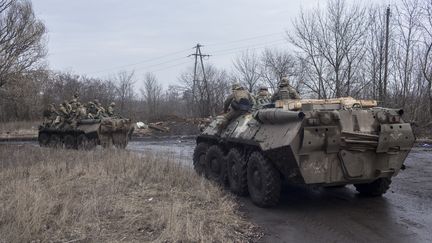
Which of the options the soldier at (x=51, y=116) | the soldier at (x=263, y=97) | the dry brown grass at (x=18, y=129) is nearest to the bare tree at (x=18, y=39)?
the soldier at (x=51, y=116)

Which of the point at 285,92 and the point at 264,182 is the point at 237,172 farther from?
the point at 285,92

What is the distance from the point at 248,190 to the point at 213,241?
11.6ft

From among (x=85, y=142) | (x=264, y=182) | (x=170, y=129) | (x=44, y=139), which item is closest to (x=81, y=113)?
(x=85, y=142)

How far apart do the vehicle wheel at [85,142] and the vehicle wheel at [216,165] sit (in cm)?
888

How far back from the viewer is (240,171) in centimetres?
975

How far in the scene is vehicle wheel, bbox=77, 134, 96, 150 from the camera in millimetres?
19792

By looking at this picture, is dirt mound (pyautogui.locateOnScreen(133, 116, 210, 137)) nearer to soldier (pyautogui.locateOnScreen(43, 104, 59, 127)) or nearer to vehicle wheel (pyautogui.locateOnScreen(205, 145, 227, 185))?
soldier (pyautogui.locateOnScreen(43, 104, 59, 127))

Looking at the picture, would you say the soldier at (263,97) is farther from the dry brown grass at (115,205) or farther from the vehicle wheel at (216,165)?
the dry brown grass at (115,205)

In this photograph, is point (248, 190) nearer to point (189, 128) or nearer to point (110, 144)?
point (110, 144)

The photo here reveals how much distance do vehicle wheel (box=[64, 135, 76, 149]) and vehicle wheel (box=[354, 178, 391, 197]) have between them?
15070 millimetres

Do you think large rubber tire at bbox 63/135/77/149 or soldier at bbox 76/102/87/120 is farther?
soldier at bbox 76/102/87/120

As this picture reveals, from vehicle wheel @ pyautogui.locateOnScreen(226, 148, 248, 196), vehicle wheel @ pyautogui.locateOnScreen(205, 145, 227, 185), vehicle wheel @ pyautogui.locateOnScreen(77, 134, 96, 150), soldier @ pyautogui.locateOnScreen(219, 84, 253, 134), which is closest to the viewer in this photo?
vehicle wheel @ pyautogui.locateOnScreen(226, 148, 248, 196)

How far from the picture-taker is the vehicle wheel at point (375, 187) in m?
9.11

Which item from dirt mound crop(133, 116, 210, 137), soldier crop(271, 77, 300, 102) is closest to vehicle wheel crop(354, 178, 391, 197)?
soldier crop(271, 77, 300, 102)
